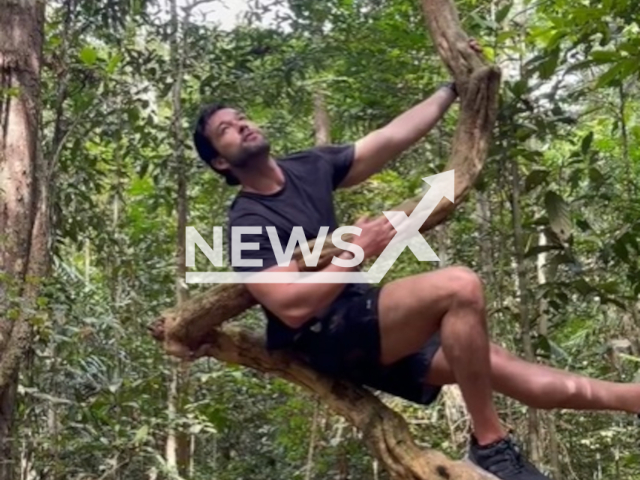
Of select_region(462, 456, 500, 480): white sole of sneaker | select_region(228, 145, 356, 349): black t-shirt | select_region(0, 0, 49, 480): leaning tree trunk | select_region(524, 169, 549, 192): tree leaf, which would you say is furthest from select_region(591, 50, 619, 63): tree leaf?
select_region(0, 0, 49, 480): leaning tree trunk

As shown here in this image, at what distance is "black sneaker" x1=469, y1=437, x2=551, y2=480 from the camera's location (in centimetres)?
203

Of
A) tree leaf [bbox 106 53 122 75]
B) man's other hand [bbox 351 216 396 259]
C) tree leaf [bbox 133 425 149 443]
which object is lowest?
tree leaf [bbox 133 425 149 443]

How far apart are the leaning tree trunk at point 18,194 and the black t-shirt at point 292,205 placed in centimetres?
79

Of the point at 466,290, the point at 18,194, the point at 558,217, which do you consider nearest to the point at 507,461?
the point at 466,290

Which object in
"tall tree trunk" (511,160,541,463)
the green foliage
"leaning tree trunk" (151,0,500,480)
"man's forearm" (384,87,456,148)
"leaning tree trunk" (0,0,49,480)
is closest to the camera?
"leaning tree trunk" (151,0,500,480)

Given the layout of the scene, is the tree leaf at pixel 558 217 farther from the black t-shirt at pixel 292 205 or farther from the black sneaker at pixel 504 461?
the black sneaker at pixel 504 461

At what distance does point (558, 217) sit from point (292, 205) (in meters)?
1.31

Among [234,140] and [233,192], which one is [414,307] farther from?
[233,192]

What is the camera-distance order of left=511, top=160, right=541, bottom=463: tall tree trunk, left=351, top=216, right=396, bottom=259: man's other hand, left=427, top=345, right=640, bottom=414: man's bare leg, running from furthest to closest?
1. left=511, top=160, right=541, bottom=463: tall tree trunk
2. left=427, top=345, right=640, bottom=414: man's bare leg
3. left=351, top=216, right=396, bottom=259: man's other hand

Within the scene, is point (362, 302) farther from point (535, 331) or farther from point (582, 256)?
point (582, 256)

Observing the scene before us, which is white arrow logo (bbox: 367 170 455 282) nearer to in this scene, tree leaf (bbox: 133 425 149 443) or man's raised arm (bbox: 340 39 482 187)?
man's raised arm (bbox: 340 39 482 187)

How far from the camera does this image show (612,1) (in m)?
2.69

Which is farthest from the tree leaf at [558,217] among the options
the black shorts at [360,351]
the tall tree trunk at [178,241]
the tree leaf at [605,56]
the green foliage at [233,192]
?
the tall tree trunk at [178,241]

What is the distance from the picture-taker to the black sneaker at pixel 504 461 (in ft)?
6.66
